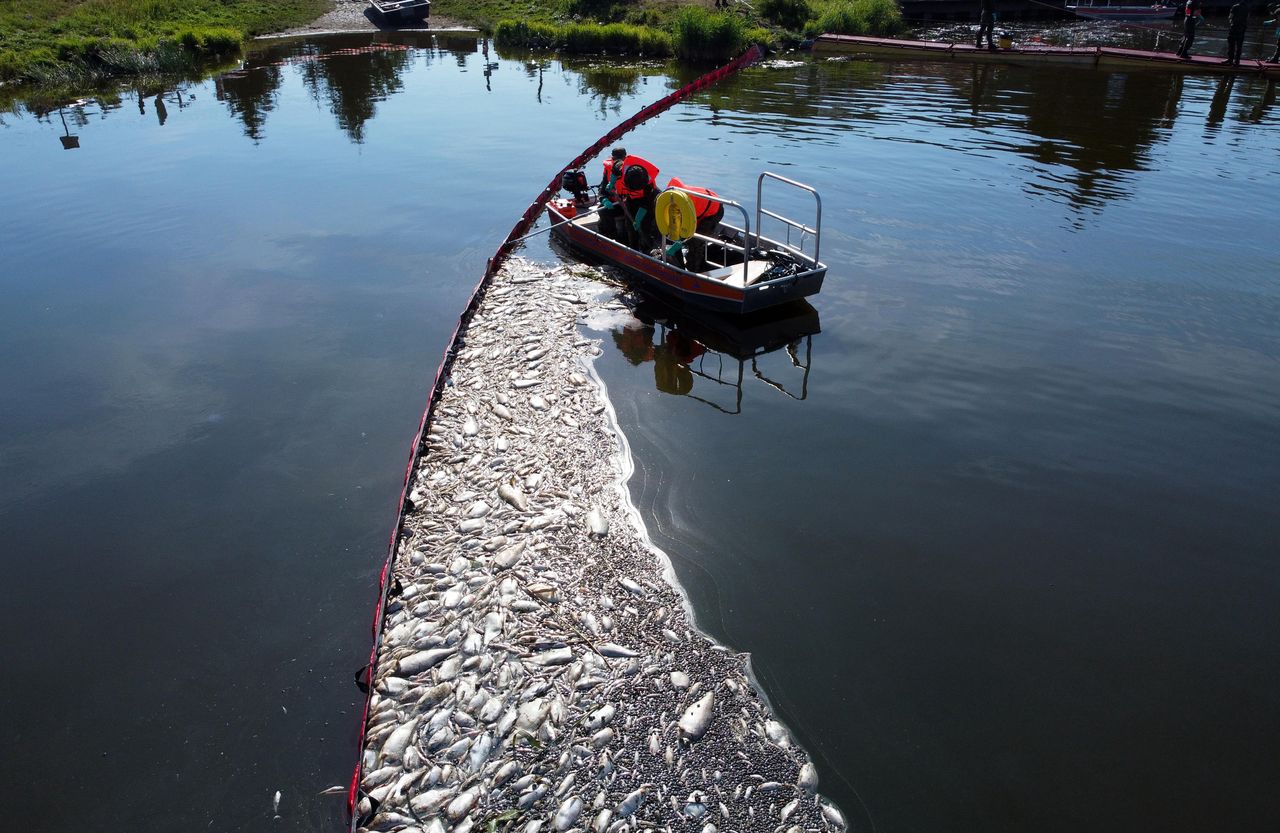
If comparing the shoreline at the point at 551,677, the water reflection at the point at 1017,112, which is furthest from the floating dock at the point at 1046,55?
the shoreline at the point at 551,677

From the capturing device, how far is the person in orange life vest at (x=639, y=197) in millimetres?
16766

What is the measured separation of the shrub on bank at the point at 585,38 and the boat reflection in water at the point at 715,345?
123 ft

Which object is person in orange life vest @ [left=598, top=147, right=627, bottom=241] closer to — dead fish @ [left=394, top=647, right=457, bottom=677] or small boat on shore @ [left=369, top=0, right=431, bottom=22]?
dead fish @ [left=394, top=647, right=457, bottom=677]

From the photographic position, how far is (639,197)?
17.0m

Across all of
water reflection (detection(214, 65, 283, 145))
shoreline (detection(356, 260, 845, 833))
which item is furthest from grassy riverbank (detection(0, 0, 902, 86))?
shoreline (detection(356, 260, 845, 833))

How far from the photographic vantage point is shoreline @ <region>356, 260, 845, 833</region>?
280 inches

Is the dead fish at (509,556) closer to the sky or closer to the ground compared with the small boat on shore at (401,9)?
closer to the ground

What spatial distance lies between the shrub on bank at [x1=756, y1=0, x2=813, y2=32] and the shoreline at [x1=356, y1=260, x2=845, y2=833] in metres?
47.3

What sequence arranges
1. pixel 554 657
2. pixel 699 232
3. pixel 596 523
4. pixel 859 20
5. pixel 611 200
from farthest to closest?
1. pixel 859 20
2. pixel 611 200
3. pixel 699 232
4. pixel 596 523
5. pixel 554 657

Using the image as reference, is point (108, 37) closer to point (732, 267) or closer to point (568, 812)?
point (732, 267)

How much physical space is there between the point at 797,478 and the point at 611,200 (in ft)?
30.2

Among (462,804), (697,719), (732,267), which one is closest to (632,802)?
(697,719)

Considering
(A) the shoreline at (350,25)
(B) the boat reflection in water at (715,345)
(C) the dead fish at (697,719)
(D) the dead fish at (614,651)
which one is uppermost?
(A) the shoreline at (350,25)

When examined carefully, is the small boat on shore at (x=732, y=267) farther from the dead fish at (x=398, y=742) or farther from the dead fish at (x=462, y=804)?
the dead fish at (x=462, y=804)
